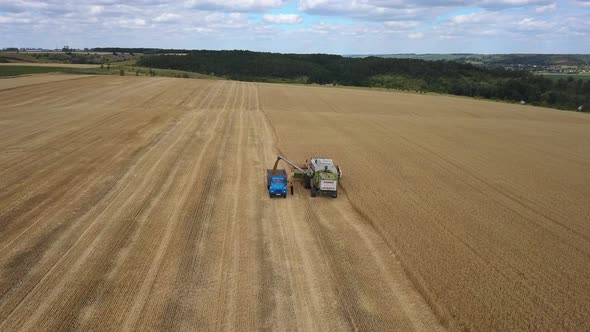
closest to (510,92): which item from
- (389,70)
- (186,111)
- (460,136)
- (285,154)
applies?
(389,70)

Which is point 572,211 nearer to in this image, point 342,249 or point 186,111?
point 342,249

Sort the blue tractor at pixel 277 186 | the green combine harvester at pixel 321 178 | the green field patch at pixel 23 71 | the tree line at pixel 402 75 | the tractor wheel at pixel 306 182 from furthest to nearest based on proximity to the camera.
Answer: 1. the tree line at pixel 402 75
2. the green field patch at pixel 23 71
3. the tractor wheel at pixel 306 182
4. the green combine harvester at pixel 321 178
5. the blue tractor at pixel 277 186

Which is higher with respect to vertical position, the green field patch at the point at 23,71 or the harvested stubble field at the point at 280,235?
the green field patch at the point at 23,71

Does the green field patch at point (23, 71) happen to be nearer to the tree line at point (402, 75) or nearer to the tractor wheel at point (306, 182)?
the tree line at point (402, 75)

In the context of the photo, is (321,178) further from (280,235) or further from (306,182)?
(280,235)

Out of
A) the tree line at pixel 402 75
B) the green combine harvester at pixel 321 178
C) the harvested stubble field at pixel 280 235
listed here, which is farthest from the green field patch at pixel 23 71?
the green combine harvester at pixel 321 178

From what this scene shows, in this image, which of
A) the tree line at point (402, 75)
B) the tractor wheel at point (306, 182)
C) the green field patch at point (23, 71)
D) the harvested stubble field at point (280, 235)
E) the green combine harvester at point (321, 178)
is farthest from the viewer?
the tree line at point (402, 75)

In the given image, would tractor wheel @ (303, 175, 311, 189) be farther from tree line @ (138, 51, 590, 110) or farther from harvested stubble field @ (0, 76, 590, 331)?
tree line @ (138, 51, 590, 110)

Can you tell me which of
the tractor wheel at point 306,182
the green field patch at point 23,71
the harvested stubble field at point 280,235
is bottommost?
the harvested stubble field at point 280,235
